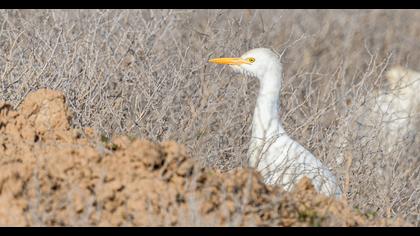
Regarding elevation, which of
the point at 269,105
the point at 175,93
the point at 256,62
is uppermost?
the point at 256,62

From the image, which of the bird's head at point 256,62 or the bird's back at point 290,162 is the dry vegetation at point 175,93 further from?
the bird's head at point 256,62

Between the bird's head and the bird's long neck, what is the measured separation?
0.15 feet

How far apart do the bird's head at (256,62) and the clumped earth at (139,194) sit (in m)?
2.78

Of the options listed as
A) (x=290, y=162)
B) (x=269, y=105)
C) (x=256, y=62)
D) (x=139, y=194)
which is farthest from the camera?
(x=256, y=62)

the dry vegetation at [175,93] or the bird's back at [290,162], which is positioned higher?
the dry vegetation at [175,93]

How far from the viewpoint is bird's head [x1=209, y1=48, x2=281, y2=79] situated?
332 inches

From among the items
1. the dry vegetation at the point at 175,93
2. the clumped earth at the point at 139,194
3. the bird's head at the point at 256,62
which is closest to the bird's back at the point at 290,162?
the dry vegetation at the point at 175,93

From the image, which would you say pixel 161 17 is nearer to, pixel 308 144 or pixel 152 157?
pixel 308 144

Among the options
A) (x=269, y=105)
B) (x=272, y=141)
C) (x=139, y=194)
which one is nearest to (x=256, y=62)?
(x=269, y=105)

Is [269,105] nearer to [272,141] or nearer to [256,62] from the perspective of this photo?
[256,62]

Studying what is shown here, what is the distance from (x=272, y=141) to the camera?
7223 mm

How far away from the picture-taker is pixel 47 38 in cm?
910

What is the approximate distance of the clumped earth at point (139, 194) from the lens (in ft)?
16.8

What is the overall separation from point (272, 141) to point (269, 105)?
940 mm
